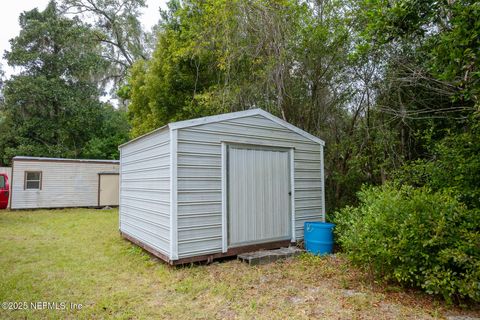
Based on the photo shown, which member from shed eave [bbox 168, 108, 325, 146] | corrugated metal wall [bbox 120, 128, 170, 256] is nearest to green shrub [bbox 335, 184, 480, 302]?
shed eave [bbox 168, 108, 325, 146]

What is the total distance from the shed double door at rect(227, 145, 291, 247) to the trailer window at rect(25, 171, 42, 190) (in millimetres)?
10136

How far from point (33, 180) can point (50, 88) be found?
726 centimetres

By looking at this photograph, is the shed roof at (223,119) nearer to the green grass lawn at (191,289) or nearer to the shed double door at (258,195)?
the shed double door at (258,195)

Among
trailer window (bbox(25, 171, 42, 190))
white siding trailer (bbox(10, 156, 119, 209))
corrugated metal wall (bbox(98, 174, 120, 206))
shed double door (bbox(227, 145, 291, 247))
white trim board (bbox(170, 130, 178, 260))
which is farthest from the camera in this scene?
corrugated metal wall (bbox(98, 174, 120, 206))

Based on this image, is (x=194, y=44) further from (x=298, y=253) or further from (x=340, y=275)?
(x=340, y=275)

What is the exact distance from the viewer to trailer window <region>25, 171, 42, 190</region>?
11.4 m

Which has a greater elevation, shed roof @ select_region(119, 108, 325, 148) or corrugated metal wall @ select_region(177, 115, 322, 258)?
shed roof @ select_region(119, 108, 325, 148)

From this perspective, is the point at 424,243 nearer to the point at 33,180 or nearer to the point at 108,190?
the point at 108,190

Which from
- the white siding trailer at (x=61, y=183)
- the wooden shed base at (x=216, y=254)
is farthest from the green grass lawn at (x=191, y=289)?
the white siding trailer at (x=61, y=183)

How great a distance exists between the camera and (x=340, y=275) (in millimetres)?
4117

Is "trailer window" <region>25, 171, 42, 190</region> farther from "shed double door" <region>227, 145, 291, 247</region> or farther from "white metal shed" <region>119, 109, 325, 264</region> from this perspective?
"shed double door" <region>227, 145, 291, 247</region>

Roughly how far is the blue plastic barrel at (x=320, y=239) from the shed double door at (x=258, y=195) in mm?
420

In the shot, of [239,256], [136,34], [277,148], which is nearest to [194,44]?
[277,148]

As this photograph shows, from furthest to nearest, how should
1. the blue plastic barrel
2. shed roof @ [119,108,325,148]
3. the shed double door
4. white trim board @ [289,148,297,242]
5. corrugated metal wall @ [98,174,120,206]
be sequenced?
corrugated metal wall @ [98,174,120,206]
white trim board @ [289,148,297,242]
the blue plastic barrel
the shed double door
shed roof @ [119,108,325,148]
